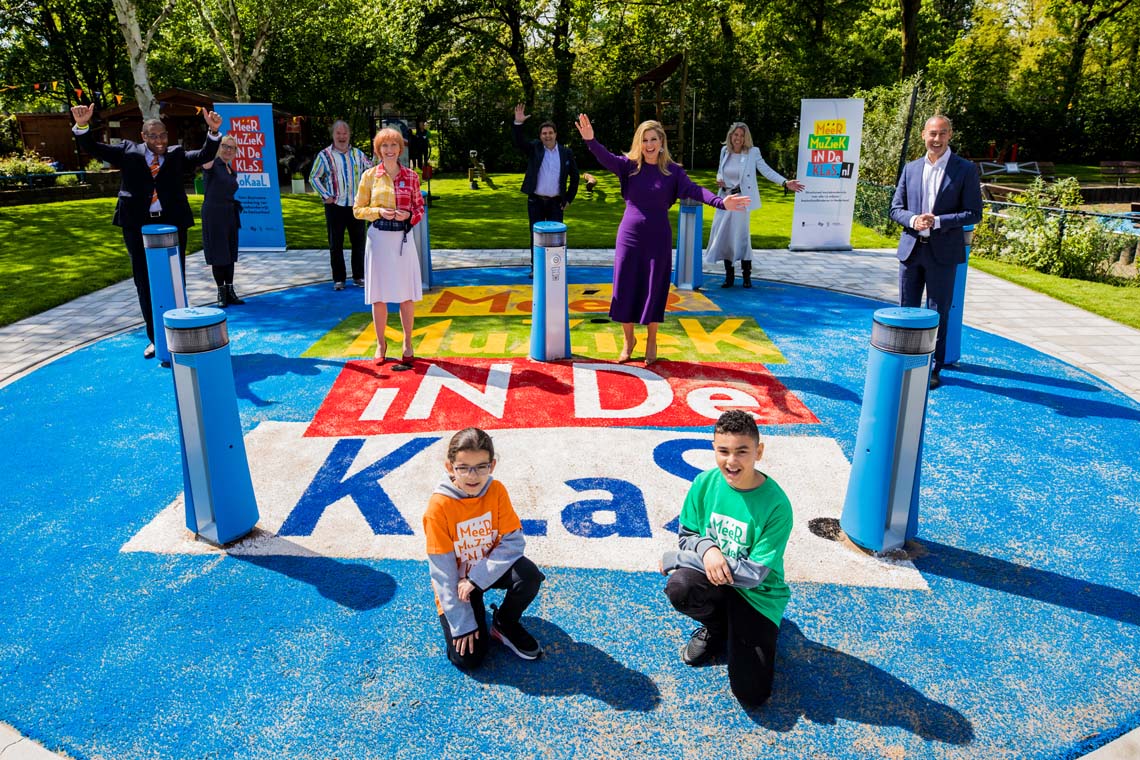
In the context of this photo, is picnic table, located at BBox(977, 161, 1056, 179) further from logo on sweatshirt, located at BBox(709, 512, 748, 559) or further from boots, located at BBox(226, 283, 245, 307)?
logo on sweatshirt, located at BBox(709, 512, 748, 559)

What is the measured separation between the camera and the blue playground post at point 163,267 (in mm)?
7090

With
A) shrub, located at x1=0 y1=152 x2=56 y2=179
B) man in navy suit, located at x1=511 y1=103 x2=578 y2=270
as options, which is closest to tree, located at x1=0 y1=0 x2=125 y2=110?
shrub, located at x1=0 y1=152 x2=56 y2=179

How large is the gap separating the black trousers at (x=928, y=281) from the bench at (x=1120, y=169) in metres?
26.2

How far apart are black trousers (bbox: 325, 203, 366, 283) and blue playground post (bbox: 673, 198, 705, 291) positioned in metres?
4.28

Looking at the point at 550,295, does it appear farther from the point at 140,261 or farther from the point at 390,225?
the point at 140,261

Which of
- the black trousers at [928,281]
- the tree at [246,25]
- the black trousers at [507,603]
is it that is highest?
the tree at [246,25]

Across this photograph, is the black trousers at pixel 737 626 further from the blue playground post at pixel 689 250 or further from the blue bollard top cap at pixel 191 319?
the blue playground post at pixel 689 250

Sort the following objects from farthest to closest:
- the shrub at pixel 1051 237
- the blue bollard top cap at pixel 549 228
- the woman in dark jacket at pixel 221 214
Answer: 1. the shrub at pixel 1051 237
2. the woman in dark jacket at pixel 221 214
3. the blue bollard top cap at pixel 549 228

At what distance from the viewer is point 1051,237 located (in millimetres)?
12156

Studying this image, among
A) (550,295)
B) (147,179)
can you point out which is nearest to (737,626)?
(550,295)

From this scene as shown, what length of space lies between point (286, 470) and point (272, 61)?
2860 centimetres

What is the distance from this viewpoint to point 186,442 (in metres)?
4.33

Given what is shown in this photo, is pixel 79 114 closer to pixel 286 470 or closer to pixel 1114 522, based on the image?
pixel 286 470

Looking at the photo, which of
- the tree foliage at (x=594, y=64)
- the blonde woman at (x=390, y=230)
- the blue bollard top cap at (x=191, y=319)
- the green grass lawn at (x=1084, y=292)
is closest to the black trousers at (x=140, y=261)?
the blonde woman at (x=390, y=230)
